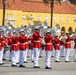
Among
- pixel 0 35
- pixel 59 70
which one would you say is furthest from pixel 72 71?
pixel 0 35

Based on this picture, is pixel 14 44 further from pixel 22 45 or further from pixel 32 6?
pixel 32 6

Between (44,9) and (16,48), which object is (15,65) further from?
(44,9)

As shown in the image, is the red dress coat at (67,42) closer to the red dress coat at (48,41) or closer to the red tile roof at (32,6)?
the red dress coat at (48,41)

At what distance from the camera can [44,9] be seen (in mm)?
102250

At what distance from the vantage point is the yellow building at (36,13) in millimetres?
96938

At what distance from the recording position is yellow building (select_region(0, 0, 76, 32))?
318ft

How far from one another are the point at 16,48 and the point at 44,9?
7763 cm

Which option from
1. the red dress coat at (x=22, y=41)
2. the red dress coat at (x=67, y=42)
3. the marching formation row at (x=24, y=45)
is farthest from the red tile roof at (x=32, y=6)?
the red dress coat at (x=22, y=41)

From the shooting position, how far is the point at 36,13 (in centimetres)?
10262

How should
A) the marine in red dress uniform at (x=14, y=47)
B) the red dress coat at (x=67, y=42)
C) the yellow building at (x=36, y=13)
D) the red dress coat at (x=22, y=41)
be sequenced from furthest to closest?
the yellow building at (x=36, y=13), the red dress coat at (x=67, y=42), the marine in red dress uniform at (x=14, y=47), the red dress coat at (x=22, y=41)

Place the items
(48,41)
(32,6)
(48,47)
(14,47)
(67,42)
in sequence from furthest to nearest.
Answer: (32,6)
(67,42)
(14,47)
(48,41)
(48,47)

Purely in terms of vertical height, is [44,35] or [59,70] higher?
[44,35]

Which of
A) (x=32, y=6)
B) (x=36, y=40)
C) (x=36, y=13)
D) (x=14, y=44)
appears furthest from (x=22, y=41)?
(x=36, y=13)

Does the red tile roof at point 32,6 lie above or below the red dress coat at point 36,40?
above
